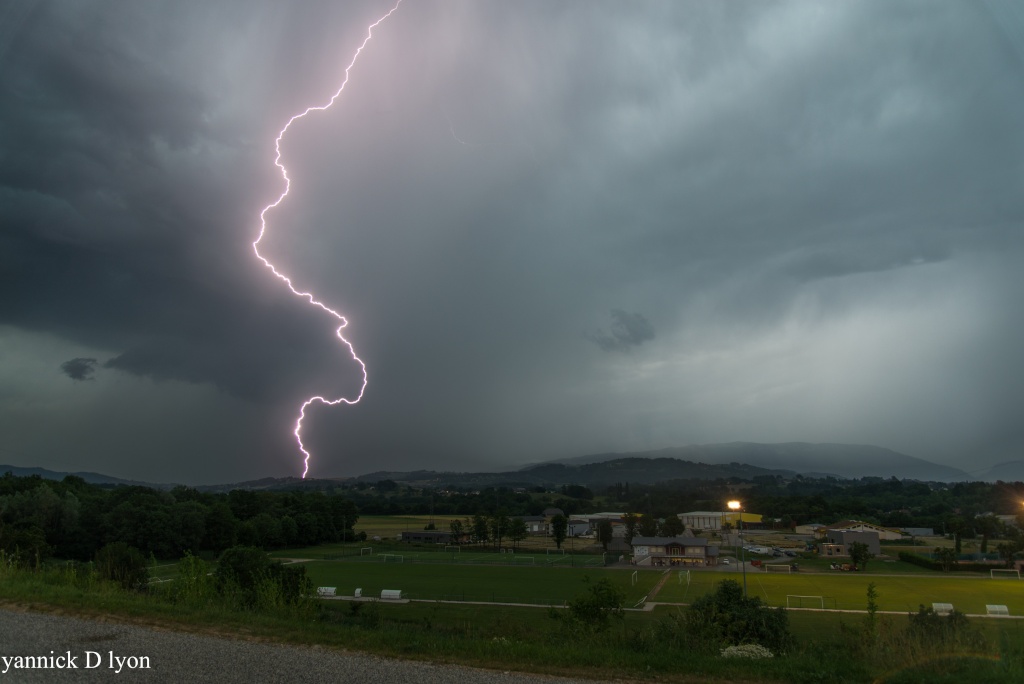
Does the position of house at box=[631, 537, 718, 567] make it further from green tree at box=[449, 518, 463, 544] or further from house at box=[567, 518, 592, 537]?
house at box=[567, 518, 592, 537]

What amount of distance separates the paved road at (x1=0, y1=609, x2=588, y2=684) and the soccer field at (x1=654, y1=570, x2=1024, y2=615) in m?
35.2

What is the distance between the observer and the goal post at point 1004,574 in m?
52.6

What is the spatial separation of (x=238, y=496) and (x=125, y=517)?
31.4 metres

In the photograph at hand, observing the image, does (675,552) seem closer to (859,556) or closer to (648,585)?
(859,556)

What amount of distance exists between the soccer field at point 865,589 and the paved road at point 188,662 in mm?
35172

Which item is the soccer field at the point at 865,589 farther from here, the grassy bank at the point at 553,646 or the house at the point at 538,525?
the house at the point at 538,525

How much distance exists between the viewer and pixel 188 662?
22.9 ft

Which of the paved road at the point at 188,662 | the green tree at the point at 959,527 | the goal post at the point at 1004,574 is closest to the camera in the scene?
the paved road at the point at 188,662

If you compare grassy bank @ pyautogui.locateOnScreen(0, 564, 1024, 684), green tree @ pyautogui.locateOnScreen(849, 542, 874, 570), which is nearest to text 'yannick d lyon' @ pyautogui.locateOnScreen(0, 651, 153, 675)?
grassy bank @ pyautogui.locateOnScreen(0, 564, 1024, 684)

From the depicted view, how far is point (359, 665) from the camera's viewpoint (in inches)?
281

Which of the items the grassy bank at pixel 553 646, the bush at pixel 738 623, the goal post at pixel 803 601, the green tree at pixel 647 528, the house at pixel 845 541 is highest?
the grassy bank at pixel 553 646

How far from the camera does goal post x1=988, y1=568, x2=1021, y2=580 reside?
52.6m

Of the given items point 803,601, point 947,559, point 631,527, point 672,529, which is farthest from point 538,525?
point 803,601

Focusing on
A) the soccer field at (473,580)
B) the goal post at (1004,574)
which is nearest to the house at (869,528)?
the goal post at (1004,574)
